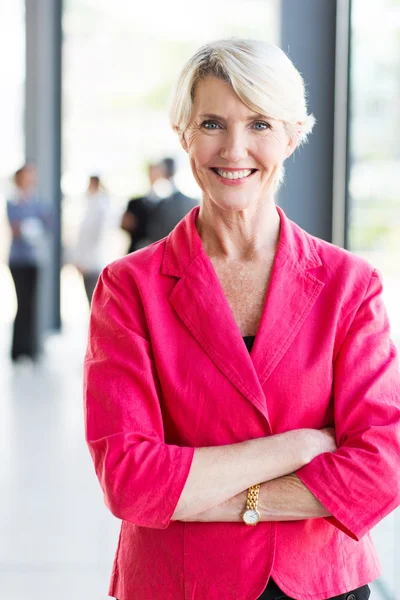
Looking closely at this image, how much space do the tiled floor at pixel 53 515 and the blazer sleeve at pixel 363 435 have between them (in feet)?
6.21

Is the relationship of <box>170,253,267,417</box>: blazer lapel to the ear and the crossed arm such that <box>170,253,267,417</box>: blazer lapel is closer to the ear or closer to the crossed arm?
the crossed arm

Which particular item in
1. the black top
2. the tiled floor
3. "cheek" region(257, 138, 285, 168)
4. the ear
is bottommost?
the tiled floor

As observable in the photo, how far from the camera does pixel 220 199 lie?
1482 millimetres

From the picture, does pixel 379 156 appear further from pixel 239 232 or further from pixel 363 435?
pixel 363 435

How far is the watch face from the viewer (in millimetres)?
1396

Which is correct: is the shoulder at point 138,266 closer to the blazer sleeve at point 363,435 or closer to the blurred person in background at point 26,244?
the blazer sleeve at point 363,435

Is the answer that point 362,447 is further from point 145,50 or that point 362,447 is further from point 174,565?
point 145,50

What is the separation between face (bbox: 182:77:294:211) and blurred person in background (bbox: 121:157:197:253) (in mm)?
5446

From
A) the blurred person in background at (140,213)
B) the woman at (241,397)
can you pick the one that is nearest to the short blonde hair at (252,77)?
the woman at (241,397)

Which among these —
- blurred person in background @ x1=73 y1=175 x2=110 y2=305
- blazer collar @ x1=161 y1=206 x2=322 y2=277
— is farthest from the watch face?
blurred person in background @ x1=73 y1=175 x2=110 y2=305

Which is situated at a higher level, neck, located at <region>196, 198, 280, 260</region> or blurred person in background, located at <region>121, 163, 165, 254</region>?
neck, located at <region>196, 198, 280, 260</region>

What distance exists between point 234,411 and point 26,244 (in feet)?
20.0

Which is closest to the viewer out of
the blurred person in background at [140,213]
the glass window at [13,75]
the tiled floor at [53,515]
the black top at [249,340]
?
the black top at [249,340]

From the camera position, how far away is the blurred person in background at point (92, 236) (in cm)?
788
